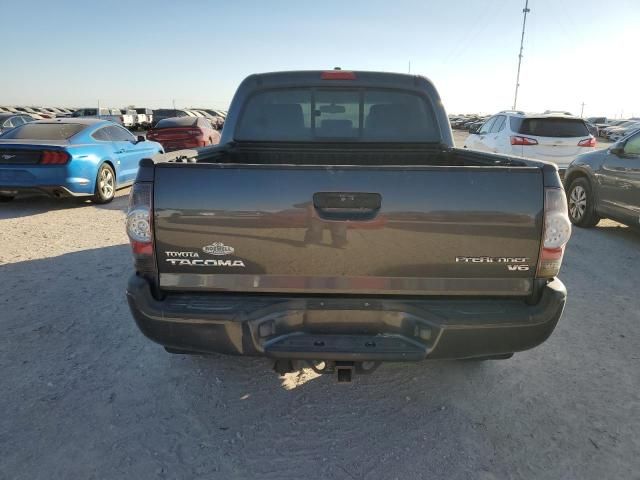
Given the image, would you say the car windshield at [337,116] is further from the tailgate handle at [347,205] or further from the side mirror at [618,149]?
the side mirror at [618,149]

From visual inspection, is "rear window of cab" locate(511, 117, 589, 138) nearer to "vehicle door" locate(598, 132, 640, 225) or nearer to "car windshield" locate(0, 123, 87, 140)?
"vehicle door" locate(598, 132, 640, 225)

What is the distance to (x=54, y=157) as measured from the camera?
25.2 ft

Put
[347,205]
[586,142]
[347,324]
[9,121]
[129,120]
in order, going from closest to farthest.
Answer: [347,205] < [347,324] < [586,142] < [9,121] < [129,120]

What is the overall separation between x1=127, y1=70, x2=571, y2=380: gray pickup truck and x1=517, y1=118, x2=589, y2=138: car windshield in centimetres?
890

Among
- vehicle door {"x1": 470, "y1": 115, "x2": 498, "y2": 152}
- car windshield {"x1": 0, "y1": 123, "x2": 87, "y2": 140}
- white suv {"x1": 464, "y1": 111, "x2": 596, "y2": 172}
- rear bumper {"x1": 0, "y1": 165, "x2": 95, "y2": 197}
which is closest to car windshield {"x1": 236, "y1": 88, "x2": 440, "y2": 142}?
rear bumper {"x1": 0, "y1": 165, "x2": 95, "y2": 197}

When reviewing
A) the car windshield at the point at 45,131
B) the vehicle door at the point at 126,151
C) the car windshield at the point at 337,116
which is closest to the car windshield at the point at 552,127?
the car windshield at the point at 337,116

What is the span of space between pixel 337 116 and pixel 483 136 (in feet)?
30.7

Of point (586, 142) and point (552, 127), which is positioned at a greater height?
point (552, 127)

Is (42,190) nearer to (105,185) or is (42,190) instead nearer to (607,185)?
(105,185)

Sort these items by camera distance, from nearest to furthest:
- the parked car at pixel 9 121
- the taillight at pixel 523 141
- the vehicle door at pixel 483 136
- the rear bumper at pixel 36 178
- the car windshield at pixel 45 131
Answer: the rear bumper at pixel 36 178, the car windshield at pixel 45 131, the taillight at pixel 523 141, the vehicle door at pixel 483 136, the parked car at pixel 9 121

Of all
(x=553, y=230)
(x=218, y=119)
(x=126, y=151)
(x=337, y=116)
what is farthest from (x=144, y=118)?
(x=553, y=230)

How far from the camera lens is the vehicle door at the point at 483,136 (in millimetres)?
11836

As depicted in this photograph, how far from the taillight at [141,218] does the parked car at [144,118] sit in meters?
38.3

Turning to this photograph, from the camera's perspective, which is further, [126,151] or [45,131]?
[126,151]
